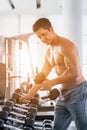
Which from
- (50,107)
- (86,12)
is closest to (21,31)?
(86,12)

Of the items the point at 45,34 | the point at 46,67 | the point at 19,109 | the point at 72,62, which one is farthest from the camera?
the point at 19,109

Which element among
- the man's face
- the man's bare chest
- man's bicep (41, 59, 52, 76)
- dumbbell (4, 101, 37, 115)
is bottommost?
dumbbell (4, 101, 37, 115)

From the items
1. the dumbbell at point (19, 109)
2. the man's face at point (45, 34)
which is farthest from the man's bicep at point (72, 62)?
the dumbbell at point (19, 109)

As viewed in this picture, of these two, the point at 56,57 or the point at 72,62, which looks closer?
the point at 72,62

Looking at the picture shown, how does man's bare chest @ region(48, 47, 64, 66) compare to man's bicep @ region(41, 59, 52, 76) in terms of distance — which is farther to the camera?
man's bicep @ region(41, 59, 52, 76)

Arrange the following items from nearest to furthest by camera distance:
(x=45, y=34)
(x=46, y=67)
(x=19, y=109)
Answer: (x=45, y=34)
(x=46, y=67)
(x=19, y=109)

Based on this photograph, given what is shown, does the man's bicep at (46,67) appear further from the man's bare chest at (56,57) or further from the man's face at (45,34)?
the man's face at (45,34)

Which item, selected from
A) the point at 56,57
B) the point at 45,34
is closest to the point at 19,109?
Result: the point at 56,57

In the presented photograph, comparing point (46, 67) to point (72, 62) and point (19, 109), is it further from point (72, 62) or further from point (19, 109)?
point (19, 109)

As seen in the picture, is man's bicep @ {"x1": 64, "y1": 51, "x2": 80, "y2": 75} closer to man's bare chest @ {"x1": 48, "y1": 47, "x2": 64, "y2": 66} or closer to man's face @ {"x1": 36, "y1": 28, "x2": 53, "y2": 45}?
man's bare chest @ {"x1": 48, "y1": 47, "x2": 64, "y2": 66}

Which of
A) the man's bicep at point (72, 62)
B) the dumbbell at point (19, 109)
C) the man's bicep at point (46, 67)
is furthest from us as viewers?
the dumbbell at point (19, 109)

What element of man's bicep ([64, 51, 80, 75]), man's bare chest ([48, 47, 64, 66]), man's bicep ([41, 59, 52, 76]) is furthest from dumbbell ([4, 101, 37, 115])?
man's bicep ([64, 51, 80, 75])

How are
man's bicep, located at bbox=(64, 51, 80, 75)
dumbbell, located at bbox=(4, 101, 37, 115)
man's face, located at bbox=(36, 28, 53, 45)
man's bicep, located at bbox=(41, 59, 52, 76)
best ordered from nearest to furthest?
man's bicep, located at bbox=(64, 51, 80, 75)
man's face, located at bbox=(36, 28, 53, 45)
man's bicep, located at bbox=(41, 59, 52, 76)
dumbbell, located at bbox=(4, 101, 37, 115)

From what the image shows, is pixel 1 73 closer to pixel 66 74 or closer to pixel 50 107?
pixel 50 107
